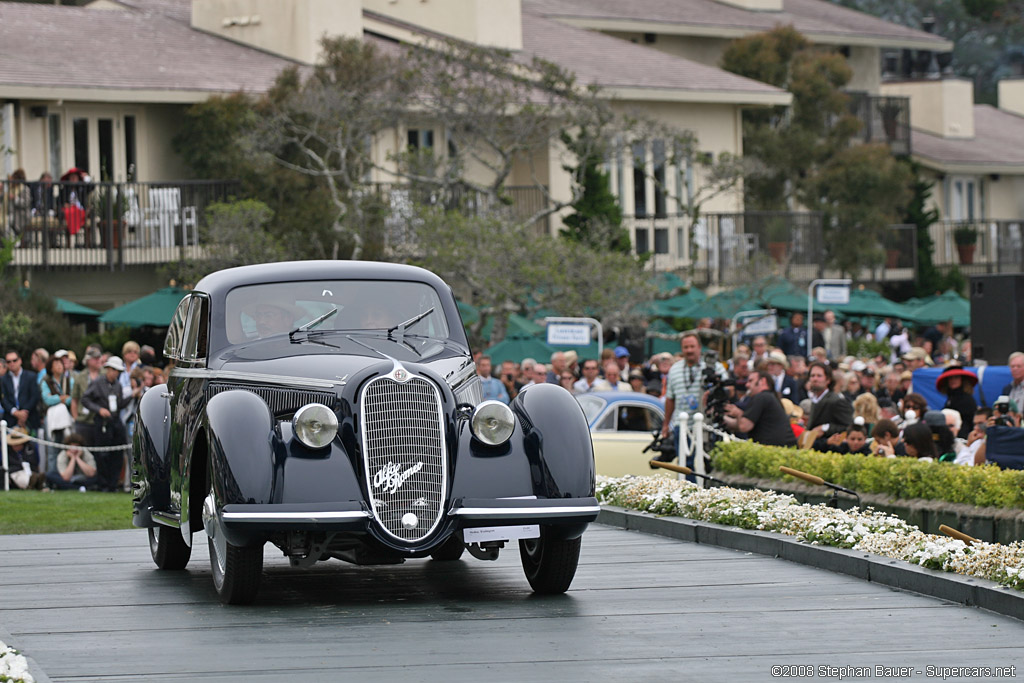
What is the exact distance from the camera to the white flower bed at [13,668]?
780cm

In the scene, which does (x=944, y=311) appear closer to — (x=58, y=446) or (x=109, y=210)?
(x=109, y=210)

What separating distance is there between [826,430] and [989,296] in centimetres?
428

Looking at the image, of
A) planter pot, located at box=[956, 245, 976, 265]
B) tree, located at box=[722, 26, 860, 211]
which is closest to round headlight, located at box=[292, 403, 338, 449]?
tree, located at box=[722, 26, 860, 211]

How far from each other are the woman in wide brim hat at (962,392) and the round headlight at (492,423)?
30.1 ft

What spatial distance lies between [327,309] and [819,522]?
3.85 meters

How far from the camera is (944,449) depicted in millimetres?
16594

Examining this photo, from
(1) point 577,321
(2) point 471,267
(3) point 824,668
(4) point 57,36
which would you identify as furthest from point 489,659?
(4) point 57,36

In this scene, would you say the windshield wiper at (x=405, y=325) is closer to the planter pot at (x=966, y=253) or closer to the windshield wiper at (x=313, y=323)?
the windshield wiper at (x=313, y=323)

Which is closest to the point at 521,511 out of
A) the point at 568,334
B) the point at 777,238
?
the point at 568,334

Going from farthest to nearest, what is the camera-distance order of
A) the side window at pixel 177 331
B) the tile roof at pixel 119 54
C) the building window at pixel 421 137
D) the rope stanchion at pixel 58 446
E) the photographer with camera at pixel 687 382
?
1. the building window at pixel 421 137
2. the tile roof at pixel 119 54
3. the rope stanchion at pixel 58 446
4. the photographer with camera at pixel 687 382
5. the side window at pixel 177 331

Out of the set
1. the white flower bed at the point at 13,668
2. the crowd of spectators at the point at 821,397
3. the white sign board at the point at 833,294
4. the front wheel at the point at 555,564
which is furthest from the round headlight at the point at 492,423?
the white sign board at the point at 833,294

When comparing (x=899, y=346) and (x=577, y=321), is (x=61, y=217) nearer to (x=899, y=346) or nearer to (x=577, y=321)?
(x=577, y=321)

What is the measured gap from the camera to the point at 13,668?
793cm

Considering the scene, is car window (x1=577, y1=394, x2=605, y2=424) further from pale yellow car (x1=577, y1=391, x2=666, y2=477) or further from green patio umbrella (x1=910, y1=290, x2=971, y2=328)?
green patio umbrella (x1=910, y1=290, x2=971, y2=328)
